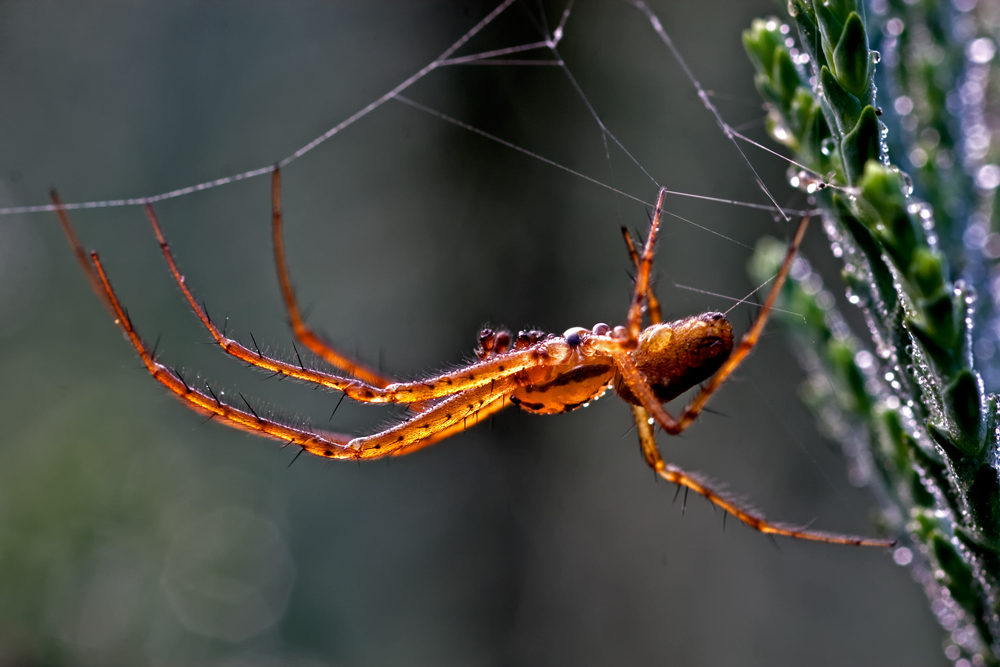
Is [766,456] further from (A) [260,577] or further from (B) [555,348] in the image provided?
(A) [260,577]

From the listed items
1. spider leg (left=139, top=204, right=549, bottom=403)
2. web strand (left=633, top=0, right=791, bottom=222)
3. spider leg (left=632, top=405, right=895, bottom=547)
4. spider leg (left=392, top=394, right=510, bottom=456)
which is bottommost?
spider leg (left=632, top=405, right=895, bottom=547)

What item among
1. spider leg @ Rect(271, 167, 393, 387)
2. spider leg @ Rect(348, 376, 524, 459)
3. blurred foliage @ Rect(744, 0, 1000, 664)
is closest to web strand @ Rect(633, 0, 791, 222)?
blurred foliage @ Rect(744, 0, 1000, 664)

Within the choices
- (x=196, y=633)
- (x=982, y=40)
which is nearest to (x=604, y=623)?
(x=196, y=633)

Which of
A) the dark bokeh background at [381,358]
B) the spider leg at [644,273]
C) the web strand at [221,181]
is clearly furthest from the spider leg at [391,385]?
the dark bokeh background at [381,358]

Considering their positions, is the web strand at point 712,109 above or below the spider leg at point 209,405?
above

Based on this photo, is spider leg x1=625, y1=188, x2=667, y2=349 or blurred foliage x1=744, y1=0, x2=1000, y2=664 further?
spider leg x1=625, y1=188, x2=667, y2=349

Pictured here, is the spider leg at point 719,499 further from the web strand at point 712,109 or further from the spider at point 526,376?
the web strand at point 712,109

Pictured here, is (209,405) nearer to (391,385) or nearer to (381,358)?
(391,385)

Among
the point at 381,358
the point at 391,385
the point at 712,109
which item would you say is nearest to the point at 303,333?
the point at 391,385

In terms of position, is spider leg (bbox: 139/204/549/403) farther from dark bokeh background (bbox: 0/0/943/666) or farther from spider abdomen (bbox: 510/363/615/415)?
dark bokeh background (bbox: 0/0/943/666)
